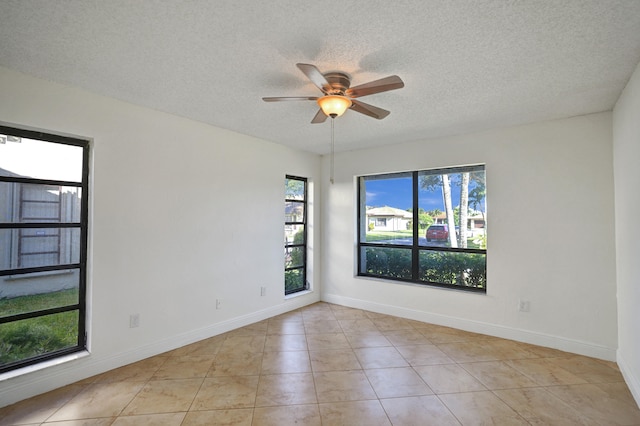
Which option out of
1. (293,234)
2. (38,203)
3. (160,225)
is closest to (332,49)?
(160,225)

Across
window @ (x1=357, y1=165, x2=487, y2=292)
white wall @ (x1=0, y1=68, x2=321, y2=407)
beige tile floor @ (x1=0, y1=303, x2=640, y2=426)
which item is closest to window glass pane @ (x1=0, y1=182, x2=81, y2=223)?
white wall @ (x1=0, y1=68, x2=321, y2=407)

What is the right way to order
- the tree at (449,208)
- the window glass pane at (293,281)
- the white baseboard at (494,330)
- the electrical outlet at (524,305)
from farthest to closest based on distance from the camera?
the window glass pane at (293,281), the tree at (449,208), the electrical outlet at (524,305), the white baseboard at (494,330)

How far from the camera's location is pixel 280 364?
2.96m

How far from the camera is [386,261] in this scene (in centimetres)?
483

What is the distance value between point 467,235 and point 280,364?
9.41 feet

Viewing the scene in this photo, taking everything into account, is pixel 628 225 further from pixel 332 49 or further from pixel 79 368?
pixel 79 368

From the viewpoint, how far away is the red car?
14.0ft

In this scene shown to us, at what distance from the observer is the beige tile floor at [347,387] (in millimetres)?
2170

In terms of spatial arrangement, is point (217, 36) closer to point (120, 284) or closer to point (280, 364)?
point (120, 284)

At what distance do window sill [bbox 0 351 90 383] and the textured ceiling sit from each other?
233cm

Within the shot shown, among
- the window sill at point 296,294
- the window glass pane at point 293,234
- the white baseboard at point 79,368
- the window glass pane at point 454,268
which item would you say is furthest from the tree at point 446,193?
the white baseboard at point 79,368

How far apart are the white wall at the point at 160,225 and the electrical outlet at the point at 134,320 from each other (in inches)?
1.9

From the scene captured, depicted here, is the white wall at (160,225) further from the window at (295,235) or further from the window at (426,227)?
the window at (426,227)

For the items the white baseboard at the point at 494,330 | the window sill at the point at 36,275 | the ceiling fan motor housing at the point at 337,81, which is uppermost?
the ceiling fan motor housing at the point at 337,81
